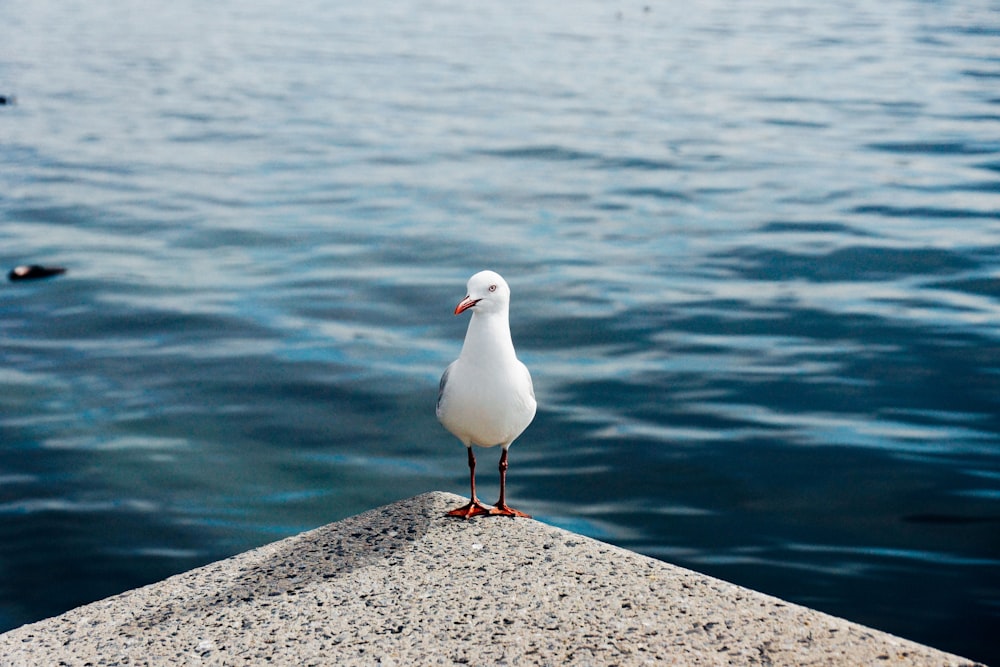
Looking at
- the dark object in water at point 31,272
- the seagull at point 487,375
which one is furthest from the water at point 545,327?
the seagull at point 487,375

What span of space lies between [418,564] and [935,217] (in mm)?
10514

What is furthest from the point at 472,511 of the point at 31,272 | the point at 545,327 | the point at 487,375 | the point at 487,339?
the point at 31,272

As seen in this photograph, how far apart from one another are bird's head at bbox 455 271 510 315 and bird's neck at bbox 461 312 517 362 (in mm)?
32

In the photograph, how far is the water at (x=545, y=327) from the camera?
6977 millimetres

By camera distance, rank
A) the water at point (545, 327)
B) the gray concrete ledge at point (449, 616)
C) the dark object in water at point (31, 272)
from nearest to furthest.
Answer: the gray concrete ledge at point (449, 616)
the water at point (545, 327)
the dark object in water at point (31, 272)

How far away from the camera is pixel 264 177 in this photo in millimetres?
16469

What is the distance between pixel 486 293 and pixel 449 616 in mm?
1305

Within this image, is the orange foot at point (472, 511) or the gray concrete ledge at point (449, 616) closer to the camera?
the gray concrete ledge at point (449, 616)

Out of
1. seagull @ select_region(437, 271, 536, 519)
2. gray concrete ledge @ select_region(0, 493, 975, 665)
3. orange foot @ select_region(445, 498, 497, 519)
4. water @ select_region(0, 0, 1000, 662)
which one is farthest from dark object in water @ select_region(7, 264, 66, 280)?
seagull @ select_region(437, 271, 536, 519)

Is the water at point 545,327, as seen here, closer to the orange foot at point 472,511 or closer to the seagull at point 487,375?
the orange foot at point 472,511

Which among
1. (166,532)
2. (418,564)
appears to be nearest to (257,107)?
(166,532)

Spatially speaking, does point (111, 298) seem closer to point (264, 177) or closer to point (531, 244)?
point (531, 244)

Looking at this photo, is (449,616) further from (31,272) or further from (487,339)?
(31,272)

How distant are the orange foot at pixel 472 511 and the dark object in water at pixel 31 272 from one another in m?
7.90
